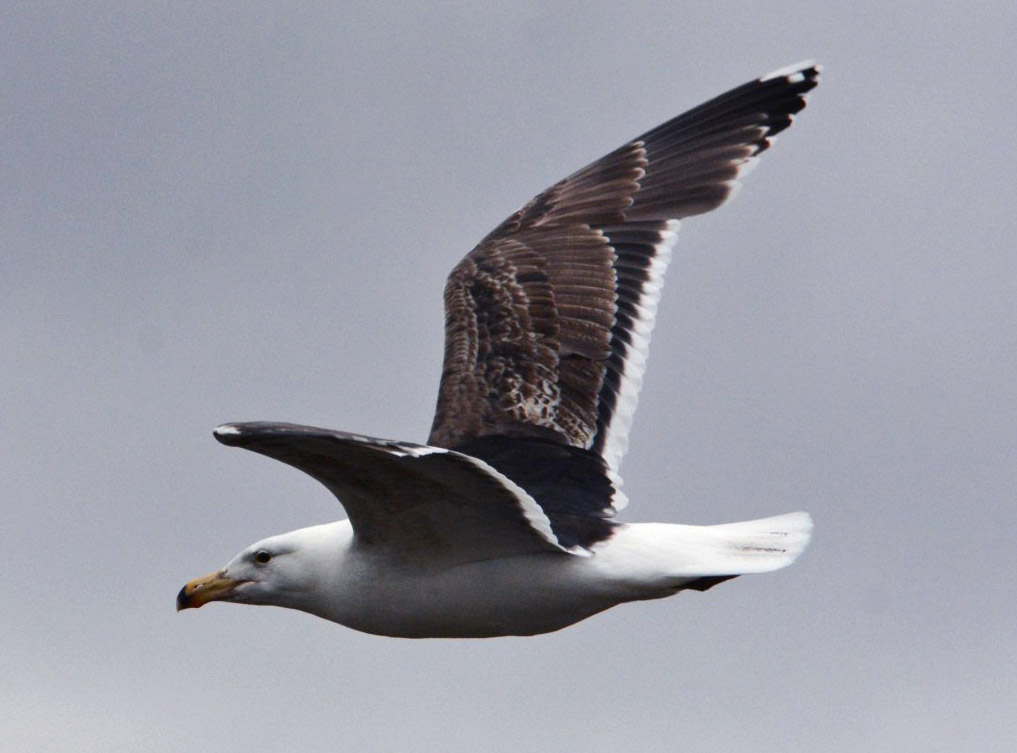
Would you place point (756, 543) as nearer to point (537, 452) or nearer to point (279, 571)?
point (537, 452)

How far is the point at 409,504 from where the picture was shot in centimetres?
1047

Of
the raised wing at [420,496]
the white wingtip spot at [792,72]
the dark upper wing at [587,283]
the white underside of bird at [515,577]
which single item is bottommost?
the white underside of bird at [515,577]

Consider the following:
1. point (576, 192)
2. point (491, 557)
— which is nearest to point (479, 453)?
point (491, 557)

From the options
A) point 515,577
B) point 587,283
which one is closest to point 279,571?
point 515,577

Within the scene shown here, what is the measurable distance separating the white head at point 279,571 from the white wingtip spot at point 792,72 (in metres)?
5.82

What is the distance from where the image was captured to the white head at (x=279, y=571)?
37.4ft

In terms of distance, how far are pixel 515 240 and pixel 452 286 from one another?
0.79 metres

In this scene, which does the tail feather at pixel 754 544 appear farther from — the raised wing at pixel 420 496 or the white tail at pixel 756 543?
the raised wing at pixel 420 496

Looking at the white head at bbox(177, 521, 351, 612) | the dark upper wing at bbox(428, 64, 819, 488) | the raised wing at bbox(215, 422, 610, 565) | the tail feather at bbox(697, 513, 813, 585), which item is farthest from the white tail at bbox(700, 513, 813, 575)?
the white head at bbox(177, 521, 351, 612)

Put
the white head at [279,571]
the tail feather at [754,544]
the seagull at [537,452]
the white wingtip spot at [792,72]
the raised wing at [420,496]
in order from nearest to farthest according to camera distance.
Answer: the raised wing at [420,496] < the seagull at [537,452] < the tail feather at [754,544] < the white head at [279,571] < the white wingtip spot at [792,72]

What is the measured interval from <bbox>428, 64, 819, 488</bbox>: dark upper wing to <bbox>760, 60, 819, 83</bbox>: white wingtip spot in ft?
0.04

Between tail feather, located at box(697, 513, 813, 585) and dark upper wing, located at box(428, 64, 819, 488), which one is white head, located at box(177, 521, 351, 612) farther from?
tail feather, located at box(697, 513, 813, 585)

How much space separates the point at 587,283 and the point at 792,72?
2.67 meters

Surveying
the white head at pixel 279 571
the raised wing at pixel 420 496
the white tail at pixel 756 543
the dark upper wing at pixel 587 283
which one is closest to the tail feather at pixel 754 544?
the white tail at pixel 756 543
